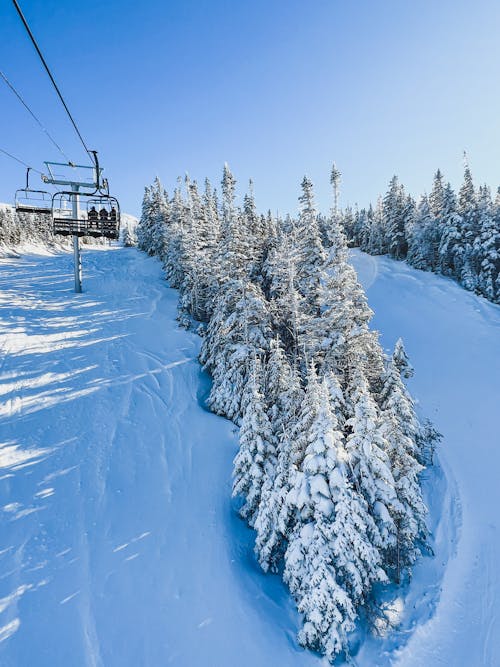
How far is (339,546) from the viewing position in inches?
449

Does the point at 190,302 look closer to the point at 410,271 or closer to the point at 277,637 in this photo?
the point at 277,637

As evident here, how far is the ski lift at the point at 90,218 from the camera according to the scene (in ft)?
61.0

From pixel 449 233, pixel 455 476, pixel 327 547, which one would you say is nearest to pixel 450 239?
pixel 449 233

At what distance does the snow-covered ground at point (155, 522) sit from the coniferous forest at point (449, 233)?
1746cm

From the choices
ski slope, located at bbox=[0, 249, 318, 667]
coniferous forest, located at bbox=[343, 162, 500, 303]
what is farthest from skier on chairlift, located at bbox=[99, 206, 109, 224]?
coniferous forest, located at bbox=[343, 162, 500, 303]

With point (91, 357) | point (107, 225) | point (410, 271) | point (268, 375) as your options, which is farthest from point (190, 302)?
point (410, 271)

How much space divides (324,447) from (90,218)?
58.5 ft

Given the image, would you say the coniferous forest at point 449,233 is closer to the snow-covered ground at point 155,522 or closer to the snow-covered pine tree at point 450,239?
the snow-covered pine tree at point 450,239

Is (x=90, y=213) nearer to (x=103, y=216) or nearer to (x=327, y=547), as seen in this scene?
A: (x=103, y=216)

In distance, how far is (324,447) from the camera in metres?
12.2

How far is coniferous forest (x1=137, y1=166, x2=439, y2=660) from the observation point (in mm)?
11477

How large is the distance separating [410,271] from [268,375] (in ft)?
134

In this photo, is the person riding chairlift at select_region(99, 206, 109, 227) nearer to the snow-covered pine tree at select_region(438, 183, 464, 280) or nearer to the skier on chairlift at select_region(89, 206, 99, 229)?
the skier on chairlift at select_region(89, 206, 99, 229)

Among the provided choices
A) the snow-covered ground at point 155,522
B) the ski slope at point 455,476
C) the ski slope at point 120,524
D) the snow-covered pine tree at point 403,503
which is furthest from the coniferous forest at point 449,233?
the ski slope at point 120,524
